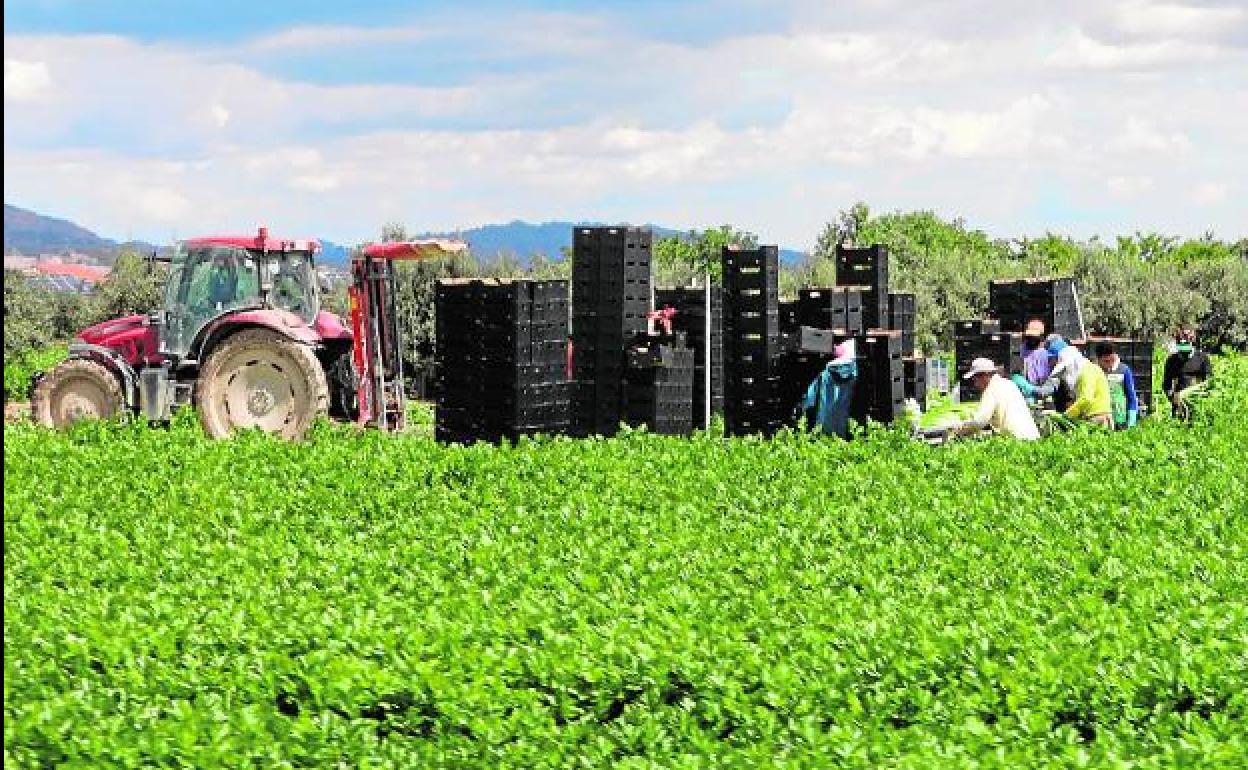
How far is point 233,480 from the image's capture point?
14.1 meters

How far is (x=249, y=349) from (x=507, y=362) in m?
4.00

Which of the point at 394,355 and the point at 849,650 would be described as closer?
the point at 849,650

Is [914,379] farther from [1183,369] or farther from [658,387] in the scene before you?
[658,387]

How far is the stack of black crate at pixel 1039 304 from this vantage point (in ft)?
84.8

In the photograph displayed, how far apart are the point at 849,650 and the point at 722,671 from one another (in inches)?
25.6

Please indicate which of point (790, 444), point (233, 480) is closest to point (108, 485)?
point (233, 480)

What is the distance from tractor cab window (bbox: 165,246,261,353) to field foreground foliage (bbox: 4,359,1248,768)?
24.4 ft

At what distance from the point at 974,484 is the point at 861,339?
540cm

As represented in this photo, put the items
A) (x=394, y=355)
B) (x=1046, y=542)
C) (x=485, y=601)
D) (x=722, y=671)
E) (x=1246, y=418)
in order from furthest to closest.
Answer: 1. (x=394, y=355)
2. (x=1246, y=418)
3. (x=1046, y=542)
4. (x=485, y=601)
5. (x=722, y=671)

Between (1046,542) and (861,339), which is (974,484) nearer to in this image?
(1046,542)

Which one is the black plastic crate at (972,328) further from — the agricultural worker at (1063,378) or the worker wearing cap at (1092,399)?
the worker wearing cap at (1092,399)

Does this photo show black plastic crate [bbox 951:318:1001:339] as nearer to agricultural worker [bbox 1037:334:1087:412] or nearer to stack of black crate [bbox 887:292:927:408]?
stack of black crate [bbox 887:292:927:408]

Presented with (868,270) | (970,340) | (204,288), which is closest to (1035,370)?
(868,270)

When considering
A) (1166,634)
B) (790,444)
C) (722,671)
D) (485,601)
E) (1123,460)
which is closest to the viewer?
(722,671)
